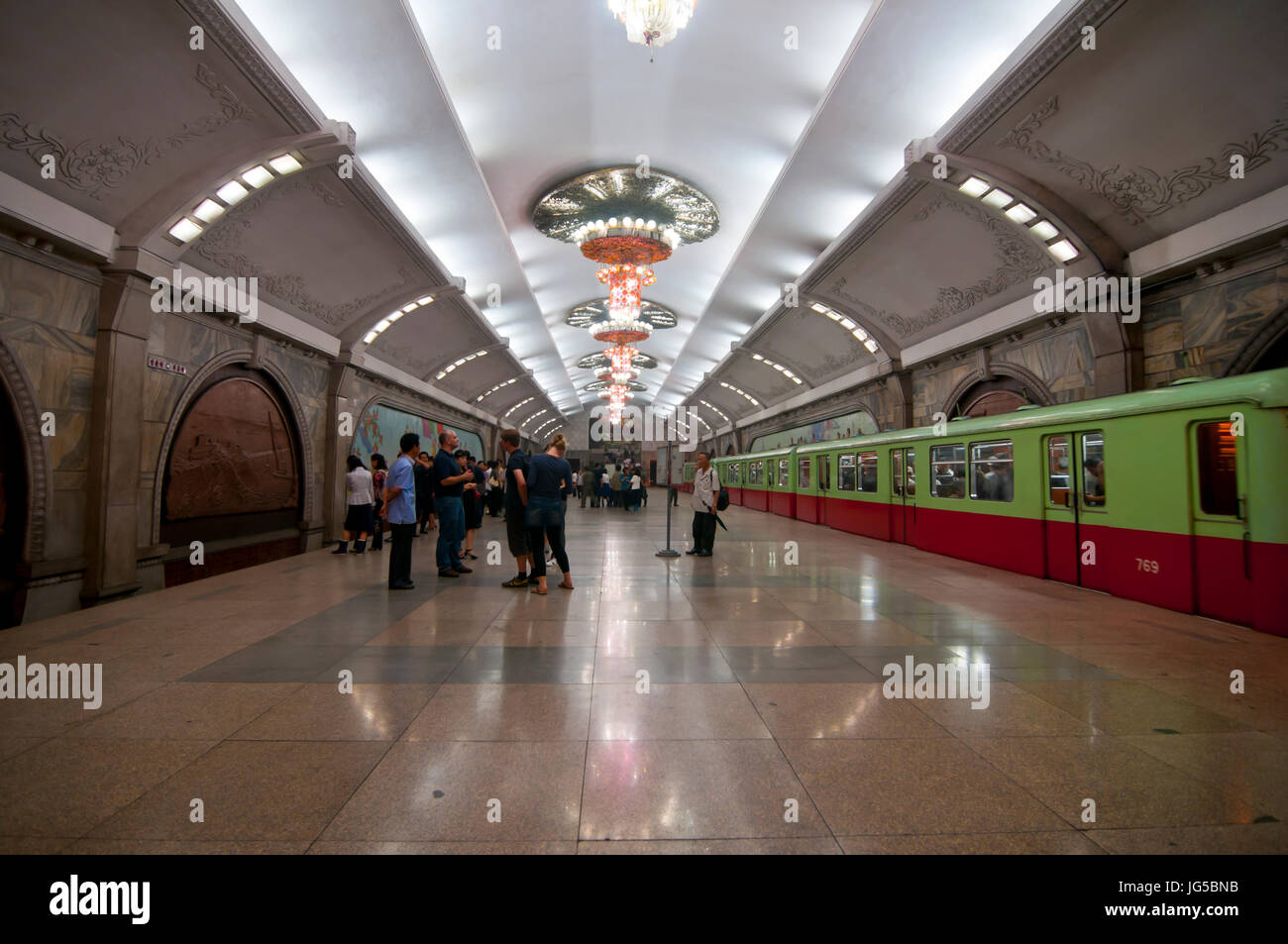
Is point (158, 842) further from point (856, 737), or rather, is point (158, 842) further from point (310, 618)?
point (310, 618)

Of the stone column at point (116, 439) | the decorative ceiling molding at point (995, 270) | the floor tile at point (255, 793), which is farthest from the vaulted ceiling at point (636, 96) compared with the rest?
the floor tile at point (255, 793)

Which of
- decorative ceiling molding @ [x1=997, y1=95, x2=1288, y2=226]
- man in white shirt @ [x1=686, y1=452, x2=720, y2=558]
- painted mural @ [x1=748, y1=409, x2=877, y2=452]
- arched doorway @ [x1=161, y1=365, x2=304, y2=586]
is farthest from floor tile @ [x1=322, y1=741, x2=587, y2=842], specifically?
painted mural @ [x1=748, y1=409, x2=877, y2=452]

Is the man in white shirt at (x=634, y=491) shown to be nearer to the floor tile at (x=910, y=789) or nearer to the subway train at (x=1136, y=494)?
the subway train at (x=1136, y=494)

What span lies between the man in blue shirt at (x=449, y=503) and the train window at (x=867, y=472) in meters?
8.39

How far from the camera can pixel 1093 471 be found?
6211 millimetres

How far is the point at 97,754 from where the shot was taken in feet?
8.30

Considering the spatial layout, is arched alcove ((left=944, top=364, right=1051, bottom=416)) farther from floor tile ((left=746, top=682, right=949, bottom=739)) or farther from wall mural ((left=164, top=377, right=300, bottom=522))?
wall mural ((left=164, top=377, right=300, bottom=522))

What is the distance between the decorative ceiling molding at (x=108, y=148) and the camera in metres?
4.66

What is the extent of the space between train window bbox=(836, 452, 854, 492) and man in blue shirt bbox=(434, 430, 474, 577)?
897 centimetres

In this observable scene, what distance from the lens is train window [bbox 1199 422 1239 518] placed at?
4.85 metres

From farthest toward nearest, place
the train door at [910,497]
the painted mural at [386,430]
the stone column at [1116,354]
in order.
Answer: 1. the painted mural at [386,430]
2. the train door at [910,497]
3. the stone column at [1116,354]

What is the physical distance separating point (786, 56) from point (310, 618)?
9698 mm
